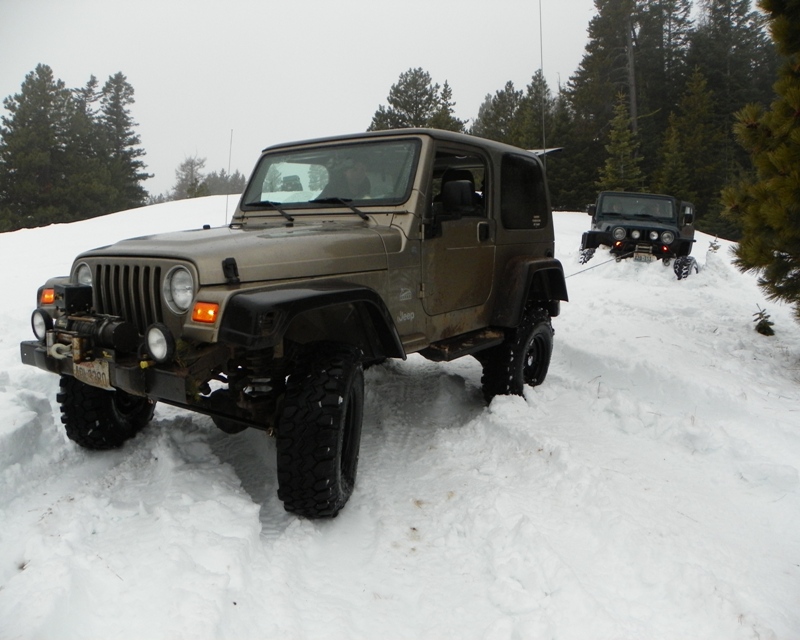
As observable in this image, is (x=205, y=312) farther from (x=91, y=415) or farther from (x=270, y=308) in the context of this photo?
(x=91, y=415)

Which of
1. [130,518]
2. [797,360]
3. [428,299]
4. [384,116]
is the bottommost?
[797,360]

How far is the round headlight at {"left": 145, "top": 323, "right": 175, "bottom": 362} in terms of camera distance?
2764 mm

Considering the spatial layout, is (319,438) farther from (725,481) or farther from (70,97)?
(70,97)

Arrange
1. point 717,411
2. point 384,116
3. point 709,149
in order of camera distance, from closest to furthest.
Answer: point 717,411
point 384,116
point 709,149

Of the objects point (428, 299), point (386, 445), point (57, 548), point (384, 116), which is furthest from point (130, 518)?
point (384, 116)

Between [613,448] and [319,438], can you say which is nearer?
[319,438]

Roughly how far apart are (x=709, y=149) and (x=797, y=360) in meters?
35.0

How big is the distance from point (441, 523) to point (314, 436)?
843mm

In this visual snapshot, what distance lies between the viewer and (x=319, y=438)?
301cm

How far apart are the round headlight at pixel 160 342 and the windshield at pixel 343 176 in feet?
5.18

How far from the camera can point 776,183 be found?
5.75 meters

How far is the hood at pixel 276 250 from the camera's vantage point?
2.94m

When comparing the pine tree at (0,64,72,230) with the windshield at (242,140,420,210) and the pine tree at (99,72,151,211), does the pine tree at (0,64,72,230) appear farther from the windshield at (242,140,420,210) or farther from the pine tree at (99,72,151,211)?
the windshield at (242,140,420,210)

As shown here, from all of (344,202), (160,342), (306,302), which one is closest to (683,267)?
(344,202)
